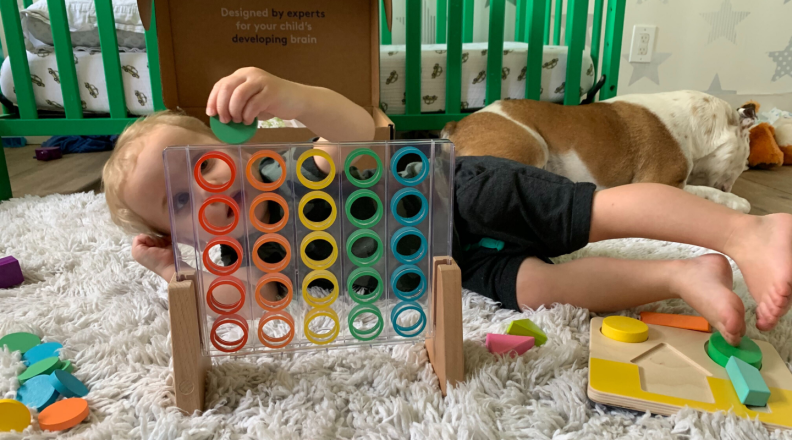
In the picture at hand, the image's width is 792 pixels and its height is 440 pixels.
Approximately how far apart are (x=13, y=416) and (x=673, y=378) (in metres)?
0.69

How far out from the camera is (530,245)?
0.79 meters

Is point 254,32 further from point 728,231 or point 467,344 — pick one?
point 728,231

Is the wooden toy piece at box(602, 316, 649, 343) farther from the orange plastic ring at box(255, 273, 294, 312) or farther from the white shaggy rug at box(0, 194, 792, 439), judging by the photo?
the orange plastic ring at box(255, 273, 294, 312)

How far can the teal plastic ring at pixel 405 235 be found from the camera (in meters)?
0.60

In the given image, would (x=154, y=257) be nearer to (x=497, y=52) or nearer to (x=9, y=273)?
(x=9, y=273)

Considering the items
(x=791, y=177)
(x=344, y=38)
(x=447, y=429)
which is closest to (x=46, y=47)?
(x=344, y=38)

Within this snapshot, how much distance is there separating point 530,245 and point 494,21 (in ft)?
3.36

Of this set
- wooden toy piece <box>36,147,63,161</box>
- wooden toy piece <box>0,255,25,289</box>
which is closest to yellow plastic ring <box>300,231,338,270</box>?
wooden toy piece <box>0,255,25,289</box>

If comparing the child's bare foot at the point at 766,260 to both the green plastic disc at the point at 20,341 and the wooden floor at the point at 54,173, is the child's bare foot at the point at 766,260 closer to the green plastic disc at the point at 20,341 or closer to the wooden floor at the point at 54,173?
the green plastic disc at the point at 20,341

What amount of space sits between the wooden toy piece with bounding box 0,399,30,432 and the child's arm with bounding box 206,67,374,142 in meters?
0.36

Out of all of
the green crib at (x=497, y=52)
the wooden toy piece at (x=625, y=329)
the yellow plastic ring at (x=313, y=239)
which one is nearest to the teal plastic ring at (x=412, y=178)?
the yellow plastic ring at (x=313, y=239)

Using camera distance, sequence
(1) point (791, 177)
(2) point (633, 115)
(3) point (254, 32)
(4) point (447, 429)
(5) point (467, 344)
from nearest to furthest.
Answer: (4) point (447, 429), (5) point (467, 344), (3) point (254, 32), (2) point (633, 115), (1) point (791, 177)

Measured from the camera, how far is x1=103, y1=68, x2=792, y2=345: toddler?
2.01ft

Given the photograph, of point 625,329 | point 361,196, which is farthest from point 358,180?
point 625,329
